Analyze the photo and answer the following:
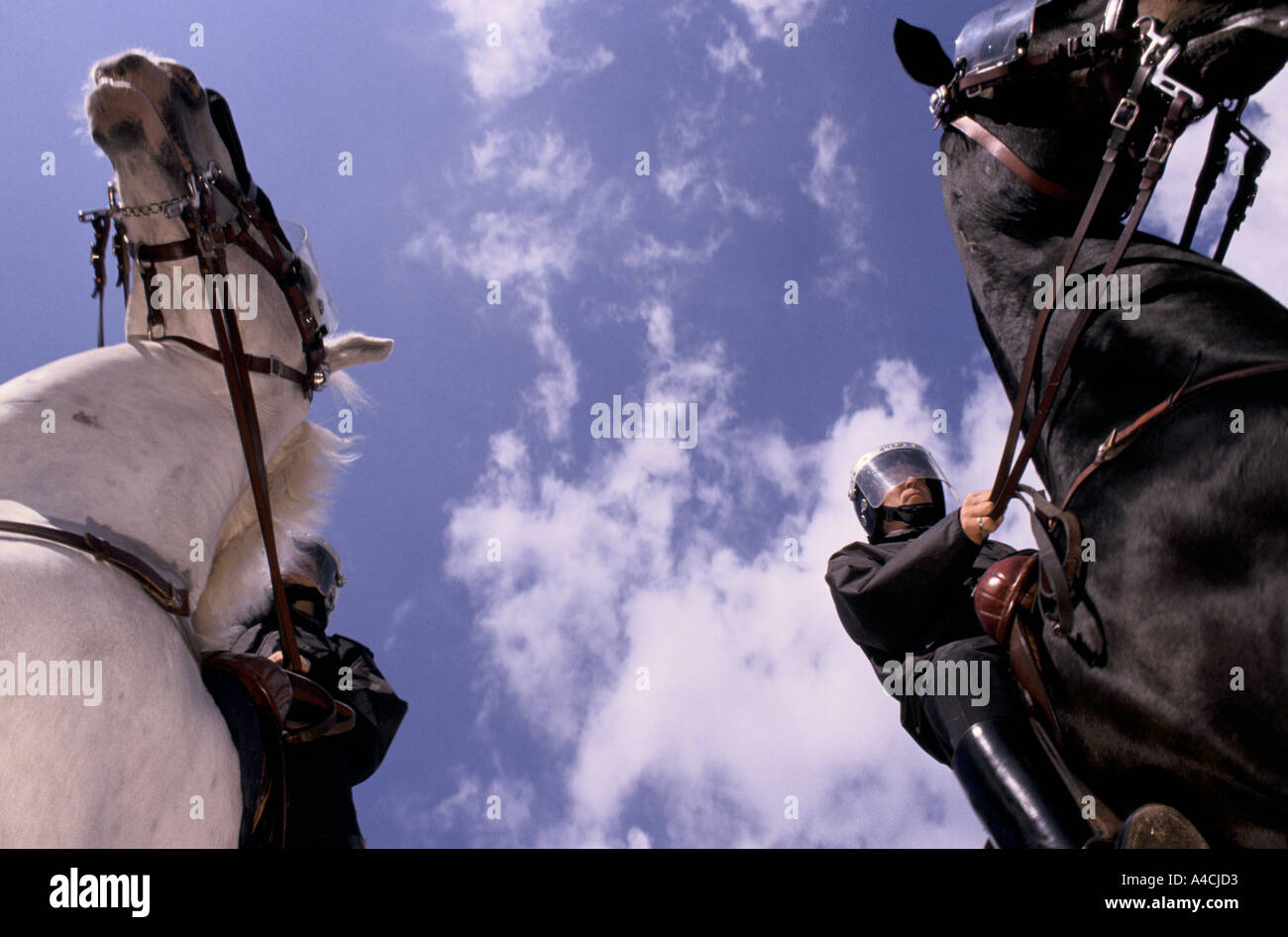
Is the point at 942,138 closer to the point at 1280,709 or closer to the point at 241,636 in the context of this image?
the point at 1280,709

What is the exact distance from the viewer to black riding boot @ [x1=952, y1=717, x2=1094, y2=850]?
3.03 meters

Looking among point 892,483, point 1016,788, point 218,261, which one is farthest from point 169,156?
point 892,483

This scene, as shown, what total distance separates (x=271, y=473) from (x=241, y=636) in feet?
8.41

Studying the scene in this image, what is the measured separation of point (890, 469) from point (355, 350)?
3.54 m

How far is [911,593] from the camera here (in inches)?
132

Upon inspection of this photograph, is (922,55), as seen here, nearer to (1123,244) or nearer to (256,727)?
(1123,244)

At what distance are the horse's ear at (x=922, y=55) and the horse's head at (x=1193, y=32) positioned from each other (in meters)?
0.23

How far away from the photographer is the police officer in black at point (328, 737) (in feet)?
14.3

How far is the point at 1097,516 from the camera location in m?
2.45

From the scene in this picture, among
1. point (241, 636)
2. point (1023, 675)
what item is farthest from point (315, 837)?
point (1023, 675)

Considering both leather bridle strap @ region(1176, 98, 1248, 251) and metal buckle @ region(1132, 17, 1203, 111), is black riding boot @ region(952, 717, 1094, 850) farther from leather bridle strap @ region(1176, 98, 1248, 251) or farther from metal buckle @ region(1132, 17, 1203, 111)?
metal buckle @ region(1132, 17, 1203, 111)

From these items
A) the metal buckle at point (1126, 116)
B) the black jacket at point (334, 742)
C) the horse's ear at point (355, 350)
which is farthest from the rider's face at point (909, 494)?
the black jacket at point (334, 742)

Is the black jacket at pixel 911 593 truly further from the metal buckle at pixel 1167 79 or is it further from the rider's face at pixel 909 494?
the metal buckle at pixel 1167 79

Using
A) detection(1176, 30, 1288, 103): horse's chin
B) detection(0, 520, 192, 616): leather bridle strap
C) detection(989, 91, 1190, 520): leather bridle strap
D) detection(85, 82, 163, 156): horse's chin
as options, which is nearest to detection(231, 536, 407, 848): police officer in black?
detection(0, 520, 192, 616): leather bridle strap
